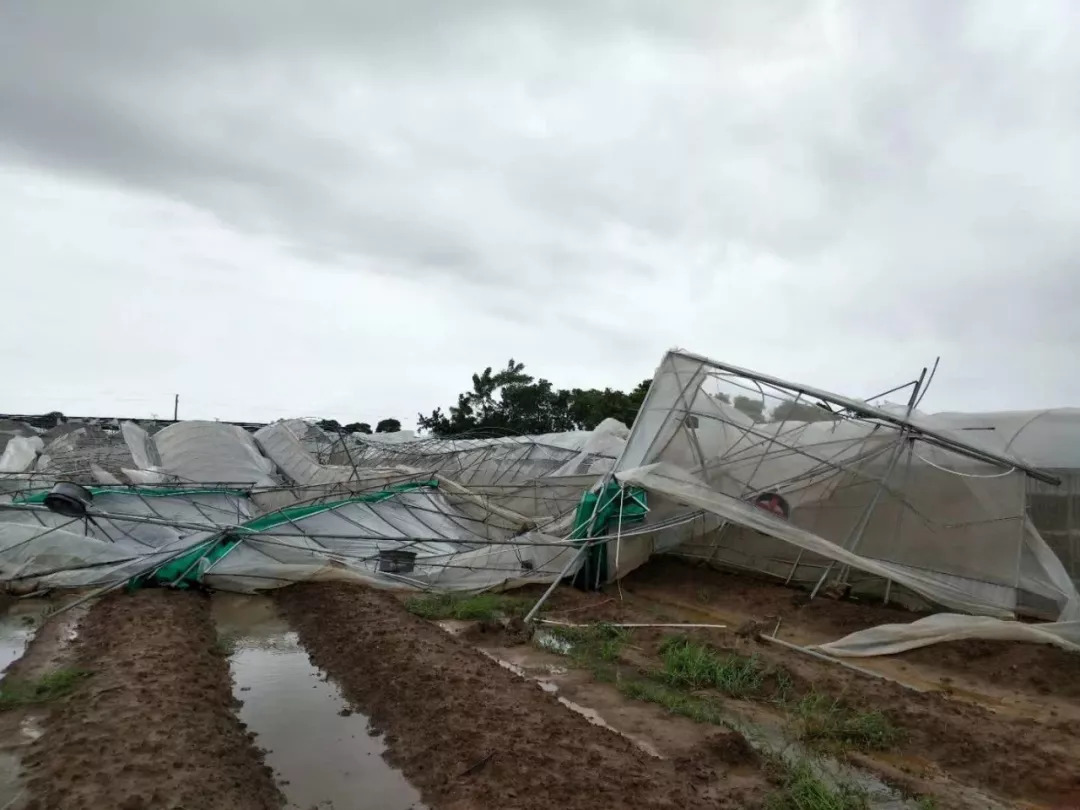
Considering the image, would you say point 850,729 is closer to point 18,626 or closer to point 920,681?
point 920,681

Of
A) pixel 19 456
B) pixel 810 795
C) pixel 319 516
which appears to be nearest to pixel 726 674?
pixel 810 795

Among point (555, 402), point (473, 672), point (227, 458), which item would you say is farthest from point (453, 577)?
point (555, 402)

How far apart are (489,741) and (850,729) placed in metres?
2.58

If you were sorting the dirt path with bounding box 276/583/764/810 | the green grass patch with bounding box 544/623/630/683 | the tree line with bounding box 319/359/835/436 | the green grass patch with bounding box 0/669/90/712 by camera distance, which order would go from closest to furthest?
the dirt path with bounding box 276/583/764/810 < the green grass patch with bounding box 0/669/90/712 < the green grass patch with bounding box 544/623/630/683 < the tree line with bounding box 319/359/835/436

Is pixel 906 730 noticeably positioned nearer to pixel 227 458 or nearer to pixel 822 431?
pixel 822 431

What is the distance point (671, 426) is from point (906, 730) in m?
5.92

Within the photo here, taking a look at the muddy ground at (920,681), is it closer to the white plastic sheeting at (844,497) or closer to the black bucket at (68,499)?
the white plastic sheeting at (844,497)

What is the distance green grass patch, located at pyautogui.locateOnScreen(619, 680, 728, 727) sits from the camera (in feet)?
19.7

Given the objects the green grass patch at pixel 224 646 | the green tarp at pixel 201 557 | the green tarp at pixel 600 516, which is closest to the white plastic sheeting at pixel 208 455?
the green tarp at pixel 201 557

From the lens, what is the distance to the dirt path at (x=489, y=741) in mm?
4465

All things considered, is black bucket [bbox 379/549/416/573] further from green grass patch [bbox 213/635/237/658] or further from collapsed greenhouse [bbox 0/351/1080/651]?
green grass patch [bbox 213/635/237/658]

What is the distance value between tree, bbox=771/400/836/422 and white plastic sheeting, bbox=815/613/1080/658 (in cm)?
312

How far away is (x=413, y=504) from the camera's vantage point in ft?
50.4

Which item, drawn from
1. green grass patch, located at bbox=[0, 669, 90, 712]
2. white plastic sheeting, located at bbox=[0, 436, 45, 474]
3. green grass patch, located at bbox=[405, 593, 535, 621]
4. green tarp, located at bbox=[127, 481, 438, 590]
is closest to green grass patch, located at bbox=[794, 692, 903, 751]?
green grass patch, located at bbox=[405, 593, 535, 621]
